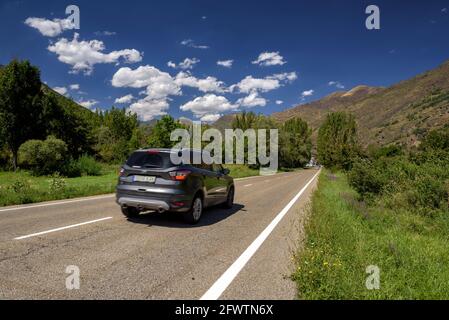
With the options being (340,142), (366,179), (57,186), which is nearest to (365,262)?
(366,179)

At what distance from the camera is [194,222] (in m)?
8.05

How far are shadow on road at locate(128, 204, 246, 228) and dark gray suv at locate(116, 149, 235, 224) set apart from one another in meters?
0.31

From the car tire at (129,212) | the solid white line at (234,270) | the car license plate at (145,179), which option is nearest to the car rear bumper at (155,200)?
the car license plate at (145,179)

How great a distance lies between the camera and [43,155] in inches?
1314

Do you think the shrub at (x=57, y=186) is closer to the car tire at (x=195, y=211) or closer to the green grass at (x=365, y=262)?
the car tire at (x=195, y=211)

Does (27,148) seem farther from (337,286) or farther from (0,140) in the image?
(337,286)

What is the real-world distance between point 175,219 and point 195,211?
910 mm

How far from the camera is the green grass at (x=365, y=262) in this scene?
3.92 m

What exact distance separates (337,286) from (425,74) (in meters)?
222

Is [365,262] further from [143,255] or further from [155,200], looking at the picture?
[155,200]

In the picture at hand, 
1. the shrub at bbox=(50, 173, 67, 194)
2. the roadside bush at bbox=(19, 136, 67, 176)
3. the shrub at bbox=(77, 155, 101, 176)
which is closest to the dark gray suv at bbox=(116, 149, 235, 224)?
the shrub at bbox=(50, 173, 67, 194)

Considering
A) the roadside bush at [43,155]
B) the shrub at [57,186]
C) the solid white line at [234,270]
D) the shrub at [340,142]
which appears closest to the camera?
the solid white line at [234,270]

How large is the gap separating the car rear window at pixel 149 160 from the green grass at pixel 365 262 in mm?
3651

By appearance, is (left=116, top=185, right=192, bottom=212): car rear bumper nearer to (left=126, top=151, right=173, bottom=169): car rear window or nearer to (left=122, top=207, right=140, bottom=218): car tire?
(left=126, top=151, right=173, bottom=169): car rear window
